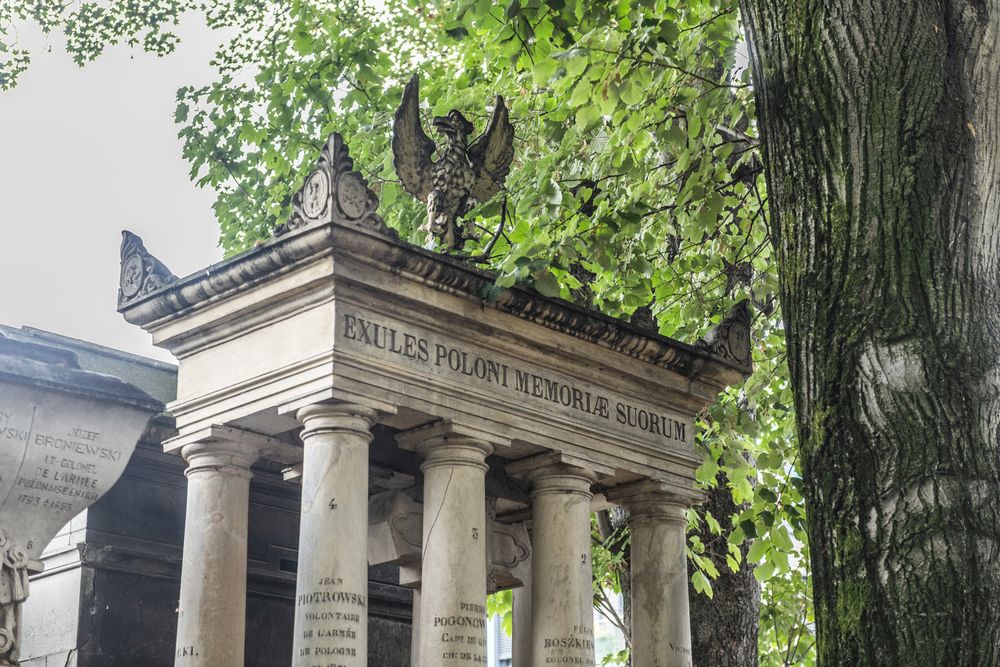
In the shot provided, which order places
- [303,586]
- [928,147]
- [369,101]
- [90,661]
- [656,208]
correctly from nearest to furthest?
[928,147] < [303,586] < [90,661] < [656,208] < [369,101]

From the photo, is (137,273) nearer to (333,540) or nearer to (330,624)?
(333,540)

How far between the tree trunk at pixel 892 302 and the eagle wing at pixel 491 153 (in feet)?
14.1

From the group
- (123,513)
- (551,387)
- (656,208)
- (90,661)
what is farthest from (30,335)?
(656,208)

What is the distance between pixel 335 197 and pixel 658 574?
14.5 ft

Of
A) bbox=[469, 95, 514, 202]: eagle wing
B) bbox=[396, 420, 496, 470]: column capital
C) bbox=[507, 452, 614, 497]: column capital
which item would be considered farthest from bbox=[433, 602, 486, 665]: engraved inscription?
bbox=[469, 95, 514, 202]: eagle wing

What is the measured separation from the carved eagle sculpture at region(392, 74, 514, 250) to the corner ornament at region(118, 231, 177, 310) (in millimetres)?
1929

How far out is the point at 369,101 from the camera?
17547 millimetres

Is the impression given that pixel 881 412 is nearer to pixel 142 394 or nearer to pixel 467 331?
pixel 467 331

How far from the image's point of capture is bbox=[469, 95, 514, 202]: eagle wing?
11.6 meters

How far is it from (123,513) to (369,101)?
7.55 m

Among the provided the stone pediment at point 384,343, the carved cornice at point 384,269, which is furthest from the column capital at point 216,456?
the carved cornice at point 384,269

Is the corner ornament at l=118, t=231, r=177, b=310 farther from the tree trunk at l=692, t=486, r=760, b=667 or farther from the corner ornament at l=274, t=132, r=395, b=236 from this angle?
the tree trunk at l=692, t=486, r=760, b=667

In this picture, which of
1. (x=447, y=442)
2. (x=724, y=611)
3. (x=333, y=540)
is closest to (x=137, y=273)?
(x=447, y=442)

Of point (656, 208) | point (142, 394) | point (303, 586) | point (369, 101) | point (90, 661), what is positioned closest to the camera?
point (303, 586)
